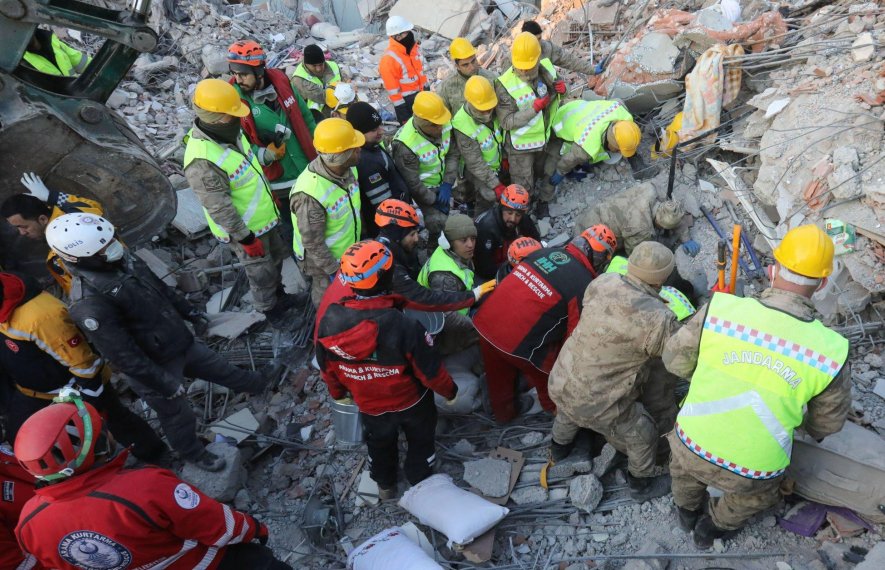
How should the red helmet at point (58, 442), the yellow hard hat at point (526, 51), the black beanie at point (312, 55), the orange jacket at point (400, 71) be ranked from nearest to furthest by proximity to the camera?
the red helmet at point (58, 442) → the yellow hard hat at point (526, 51) → the black beanie at point (312, 55) → the orange jacket at point (400, 71)

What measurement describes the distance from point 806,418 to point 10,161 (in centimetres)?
576

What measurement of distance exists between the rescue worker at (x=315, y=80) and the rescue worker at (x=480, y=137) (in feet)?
4.88

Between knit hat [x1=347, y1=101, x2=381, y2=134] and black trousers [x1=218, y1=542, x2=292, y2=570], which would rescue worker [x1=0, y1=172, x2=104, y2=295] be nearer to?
knit hat [x1=347, y1=101, x2=381, y2=134]

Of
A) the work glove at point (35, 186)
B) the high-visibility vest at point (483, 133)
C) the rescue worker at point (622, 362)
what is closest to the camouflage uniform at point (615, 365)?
the rescue worker at point (622, 362)

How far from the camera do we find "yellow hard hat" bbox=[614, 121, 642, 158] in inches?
231

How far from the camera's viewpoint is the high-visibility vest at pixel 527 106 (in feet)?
20.0

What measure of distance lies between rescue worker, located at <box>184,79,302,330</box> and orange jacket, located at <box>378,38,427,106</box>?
240 cm

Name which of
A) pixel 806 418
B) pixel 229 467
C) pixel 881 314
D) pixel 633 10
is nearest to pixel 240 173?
pixel 229 467

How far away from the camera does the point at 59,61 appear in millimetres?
5676

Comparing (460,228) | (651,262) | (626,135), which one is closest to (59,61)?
(460,228)

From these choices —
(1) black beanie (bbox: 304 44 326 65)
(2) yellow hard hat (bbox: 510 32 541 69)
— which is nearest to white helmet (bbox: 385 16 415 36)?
(1) black beanie (bbox: 304 44 326 65)

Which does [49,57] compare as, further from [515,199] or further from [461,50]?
[515,199]

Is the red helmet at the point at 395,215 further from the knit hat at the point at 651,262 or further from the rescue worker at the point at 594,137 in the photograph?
the rescue worker at the point at 594,137

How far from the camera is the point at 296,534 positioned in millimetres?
4223
